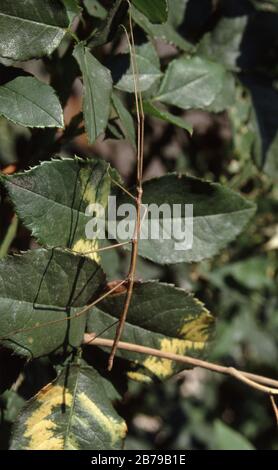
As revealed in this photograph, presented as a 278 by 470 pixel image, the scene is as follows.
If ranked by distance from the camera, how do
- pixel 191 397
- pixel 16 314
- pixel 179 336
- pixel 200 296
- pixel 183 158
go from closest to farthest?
pixel 16 314, pixel 179 336, pixel 200 296, pixel 183 158, pixel 191 397

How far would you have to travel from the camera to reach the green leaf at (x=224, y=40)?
1.15 m

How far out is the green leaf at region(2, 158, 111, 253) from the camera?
0.77m

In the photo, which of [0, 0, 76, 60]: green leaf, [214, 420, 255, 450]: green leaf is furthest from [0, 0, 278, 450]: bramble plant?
[214, 420, 255, 450]: green leaf

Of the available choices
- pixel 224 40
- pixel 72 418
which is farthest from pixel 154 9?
pixel 72 418

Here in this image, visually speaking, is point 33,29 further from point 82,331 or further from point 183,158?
point 183,158

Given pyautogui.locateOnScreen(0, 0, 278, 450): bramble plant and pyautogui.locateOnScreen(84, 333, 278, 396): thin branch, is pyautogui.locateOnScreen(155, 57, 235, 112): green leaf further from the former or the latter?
pyautogui.locateOnScreen(84, 333, 278, 396): thin branch

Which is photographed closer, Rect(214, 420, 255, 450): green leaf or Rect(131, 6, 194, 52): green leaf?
Rect(131, 6, 194, 52): green leaf

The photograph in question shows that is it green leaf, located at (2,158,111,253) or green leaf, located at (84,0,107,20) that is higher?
green leaf, located at (84,0,107,20)

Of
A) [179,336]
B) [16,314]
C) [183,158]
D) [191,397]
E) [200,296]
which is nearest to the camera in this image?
[16,314]

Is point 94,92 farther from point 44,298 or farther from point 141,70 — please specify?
point 44,298

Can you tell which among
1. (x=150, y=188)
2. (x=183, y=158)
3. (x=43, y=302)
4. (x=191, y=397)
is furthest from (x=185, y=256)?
(x=191, y=397)

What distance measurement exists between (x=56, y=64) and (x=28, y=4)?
0.73 ft

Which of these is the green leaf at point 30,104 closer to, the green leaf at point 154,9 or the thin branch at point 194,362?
the green leaf at point 154,9
